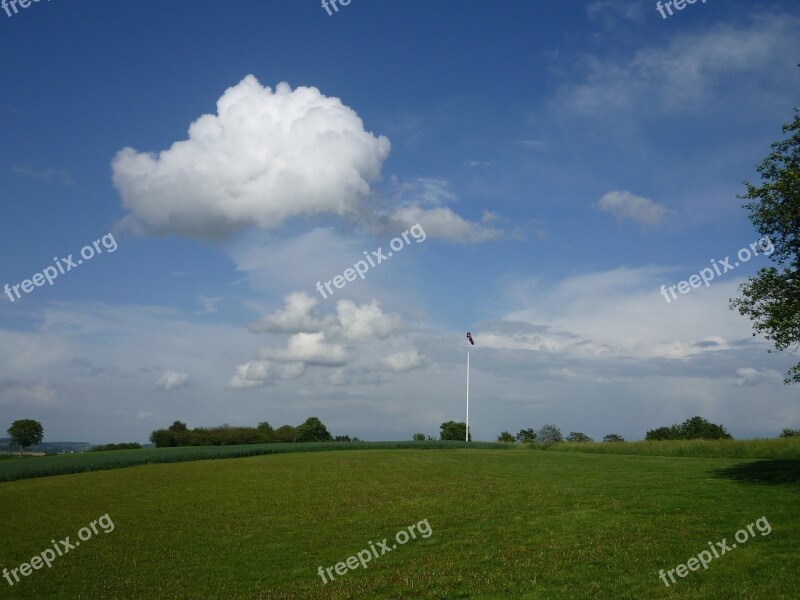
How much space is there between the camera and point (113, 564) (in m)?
20.7

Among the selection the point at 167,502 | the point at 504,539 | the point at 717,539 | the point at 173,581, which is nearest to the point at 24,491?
the point at 167,502

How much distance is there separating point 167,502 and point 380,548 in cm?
1913

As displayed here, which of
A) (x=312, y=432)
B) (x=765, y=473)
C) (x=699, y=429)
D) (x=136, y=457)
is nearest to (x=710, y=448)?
(x=765, y=473)

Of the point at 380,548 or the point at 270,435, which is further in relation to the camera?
the point at 270,435

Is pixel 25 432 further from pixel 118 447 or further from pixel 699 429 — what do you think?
pixel 699 429

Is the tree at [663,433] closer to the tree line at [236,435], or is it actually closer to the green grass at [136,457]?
the green grass at [136,457]

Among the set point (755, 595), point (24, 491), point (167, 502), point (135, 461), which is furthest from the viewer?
point (135, 461)

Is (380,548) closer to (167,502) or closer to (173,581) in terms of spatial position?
(173,581)

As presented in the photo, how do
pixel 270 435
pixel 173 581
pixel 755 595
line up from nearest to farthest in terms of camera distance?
pixel 755 595
pixel 173 581
pixel 270 435

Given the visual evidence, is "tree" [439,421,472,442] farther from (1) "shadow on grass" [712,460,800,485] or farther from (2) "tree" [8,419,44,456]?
(2) "tree" [8,419,44,456]

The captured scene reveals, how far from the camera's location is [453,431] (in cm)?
13988

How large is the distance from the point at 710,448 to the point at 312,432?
92.1 meters

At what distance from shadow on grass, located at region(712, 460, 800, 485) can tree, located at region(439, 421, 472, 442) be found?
316 ft

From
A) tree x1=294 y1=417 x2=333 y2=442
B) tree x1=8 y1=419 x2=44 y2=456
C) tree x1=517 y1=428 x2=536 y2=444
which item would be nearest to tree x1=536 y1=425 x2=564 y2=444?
tree x1=517 y1=428 x2=536 y2=444
